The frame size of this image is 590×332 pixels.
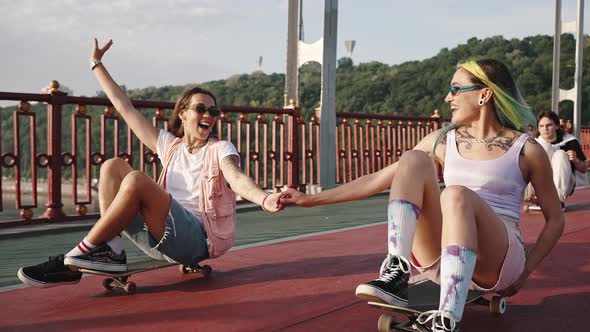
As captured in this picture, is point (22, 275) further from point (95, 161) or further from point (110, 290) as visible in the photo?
point (95, 161)

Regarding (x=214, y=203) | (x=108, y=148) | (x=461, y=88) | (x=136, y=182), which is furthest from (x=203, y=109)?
(x=108, y=148)

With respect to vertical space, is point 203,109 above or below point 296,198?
above

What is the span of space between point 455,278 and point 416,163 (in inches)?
17.8

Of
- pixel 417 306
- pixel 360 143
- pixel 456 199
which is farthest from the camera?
pixel 360 143

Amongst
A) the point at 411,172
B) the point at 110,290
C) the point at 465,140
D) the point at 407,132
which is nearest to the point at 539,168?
the point at 465,140

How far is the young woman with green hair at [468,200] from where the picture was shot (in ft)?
7.09

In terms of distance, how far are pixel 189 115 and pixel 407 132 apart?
8.03 m

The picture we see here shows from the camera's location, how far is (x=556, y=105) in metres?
16.3

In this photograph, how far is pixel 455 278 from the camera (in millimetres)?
2105

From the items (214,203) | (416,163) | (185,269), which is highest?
(416,163)

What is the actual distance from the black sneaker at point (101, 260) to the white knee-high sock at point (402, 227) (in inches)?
51.8

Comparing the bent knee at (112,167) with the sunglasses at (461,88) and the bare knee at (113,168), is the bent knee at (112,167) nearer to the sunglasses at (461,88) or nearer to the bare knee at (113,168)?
the bare knee at (113,168)

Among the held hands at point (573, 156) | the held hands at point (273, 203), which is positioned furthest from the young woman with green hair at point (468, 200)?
the held hands at point (573, 156)

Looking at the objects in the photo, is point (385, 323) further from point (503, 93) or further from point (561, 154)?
point (561, 154)
